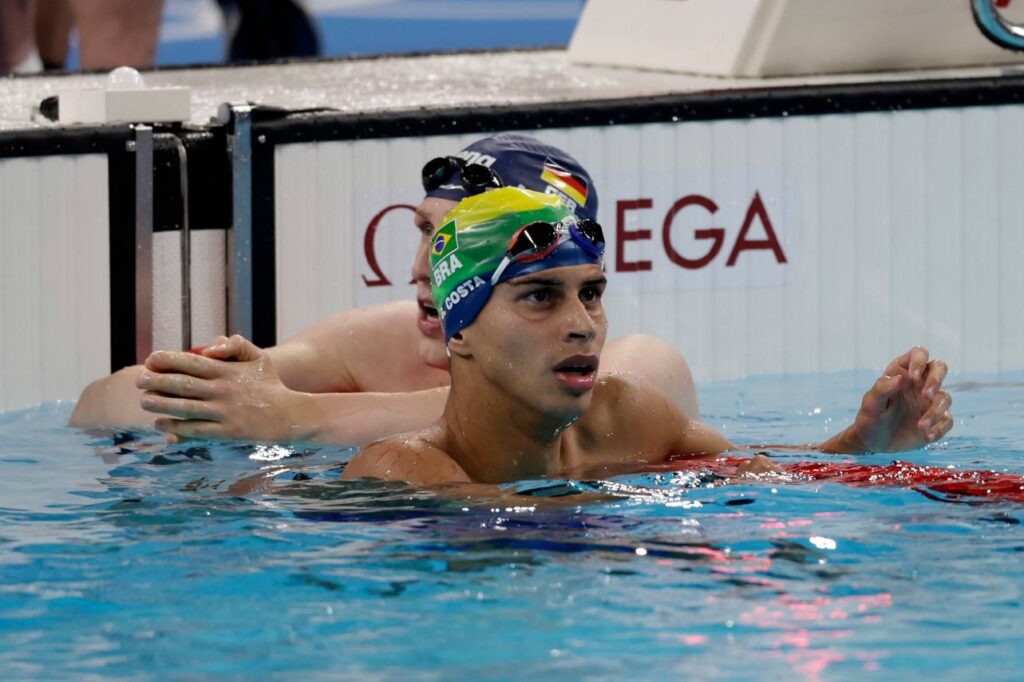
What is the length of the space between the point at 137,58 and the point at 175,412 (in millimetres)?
4003

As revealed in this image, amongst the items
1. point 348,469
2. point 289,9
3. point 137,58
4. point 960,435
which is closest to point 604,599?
point 348,469

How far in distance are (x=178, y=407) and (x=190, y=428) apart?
0.07 meters

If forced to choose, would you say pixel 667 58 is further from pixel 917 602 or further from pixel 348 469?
pixel 917 602

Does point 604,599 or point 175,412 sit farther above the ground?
point 175,412

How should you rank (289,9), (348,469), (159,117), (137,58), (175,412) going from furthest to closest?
1. (289,9)
2. (137,58)
3. (159,117)
4. (175,412)
5. (348,469)

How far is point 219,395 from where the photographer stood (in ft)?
13.4

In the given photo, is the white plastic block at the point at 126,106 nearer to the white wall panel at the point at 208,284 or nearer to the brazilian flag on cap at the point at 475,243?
the white wall panel at the point at 208,284

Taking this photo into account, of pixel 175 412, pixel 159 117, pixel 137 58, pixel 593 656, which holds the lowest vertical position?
pixel 593 656

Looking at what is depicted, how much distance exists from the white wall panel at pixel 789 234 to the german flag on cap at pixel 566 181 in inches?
45.8

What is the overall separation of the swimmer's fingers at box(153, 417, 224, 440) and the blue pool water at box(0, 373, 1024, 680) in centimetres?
13

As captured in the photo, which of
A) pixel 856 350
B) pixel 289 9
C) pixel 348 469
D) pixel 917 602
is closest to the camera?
pixel 917 602

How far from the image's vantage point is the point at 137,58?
25.3ft

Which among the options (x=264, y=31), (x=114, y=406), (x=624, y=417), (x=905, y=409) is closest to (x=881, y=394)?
(x=905, y=409)

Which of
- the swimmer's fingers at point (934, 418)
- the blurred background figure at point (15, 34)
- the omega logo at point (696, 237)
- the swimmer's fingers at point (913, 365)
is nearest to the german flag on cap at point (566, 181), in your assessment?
the swimmer's fingers at point (913, 365)
